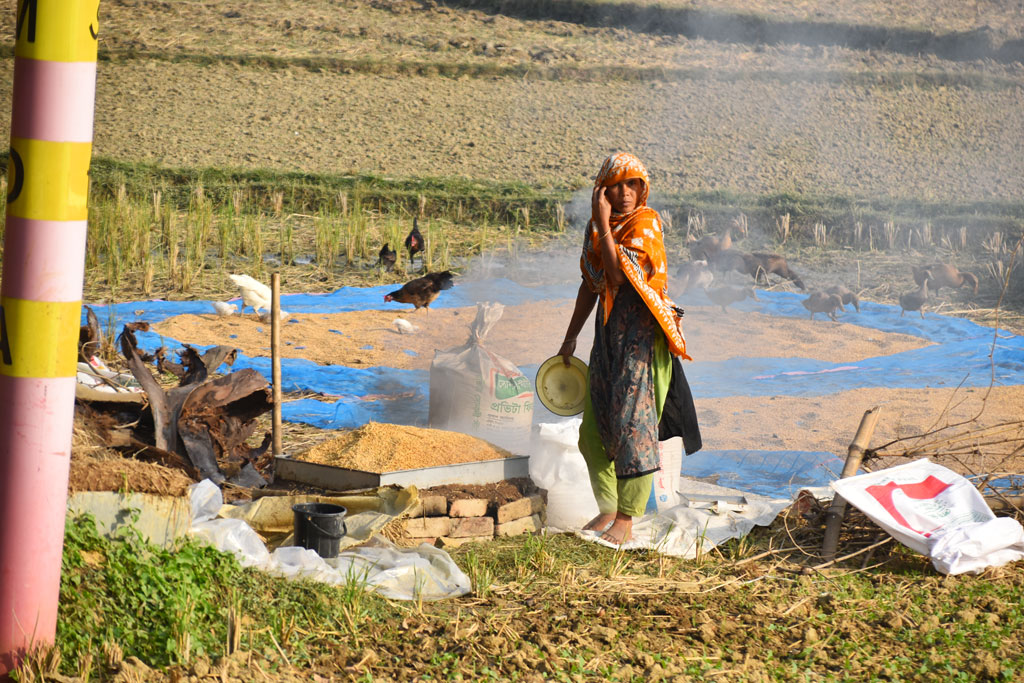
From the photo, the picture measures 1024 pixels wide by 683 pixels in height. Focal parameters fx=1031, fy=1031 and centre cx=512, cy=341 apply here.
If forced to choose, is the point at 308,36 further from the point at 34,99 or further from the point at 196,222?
the point at 34,99

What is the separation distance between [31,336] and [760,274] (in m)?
8.02

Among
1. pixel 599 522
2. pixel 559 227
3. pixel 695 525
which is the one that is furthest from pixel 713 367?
pixel 559 227

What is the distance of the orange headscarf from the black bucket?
3.59 feet

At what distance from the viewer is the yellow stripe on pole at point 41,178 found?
6.44 ft

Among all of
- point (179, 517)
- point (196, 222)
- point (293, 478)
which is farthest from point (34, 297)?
point (196, 222)

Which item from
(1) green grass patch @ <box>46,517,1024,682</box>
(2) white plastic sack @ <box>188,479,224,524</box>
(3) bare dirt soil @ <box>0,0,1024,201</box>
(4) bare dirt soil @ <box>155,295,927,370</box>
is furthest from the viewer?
(3) bare dirt soil @ <box>0,0,1024,201</box>

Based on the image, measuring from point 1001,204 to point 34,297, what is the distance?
16.2 meters

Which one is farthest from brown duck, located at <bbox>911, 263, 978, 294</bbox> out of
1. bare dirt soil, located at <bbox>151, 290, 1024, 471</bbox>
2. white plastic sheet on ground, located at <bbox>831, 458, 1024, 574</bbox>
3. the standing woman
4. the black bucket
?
the black bucket

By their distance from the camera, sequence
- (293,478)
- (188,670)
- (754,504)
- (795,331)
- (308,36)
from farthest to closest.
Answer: (308,36) < (795,331) < (754,504) < (293,478) < (188,670)

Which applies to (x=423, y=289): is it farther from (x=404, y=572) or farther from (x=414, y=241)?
(x=404, y=572)

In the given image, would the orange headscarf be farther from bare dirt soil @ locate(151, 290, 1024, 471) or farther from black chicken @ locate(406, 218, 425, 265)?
black chicken @ locate(406, 218, 425, 265)

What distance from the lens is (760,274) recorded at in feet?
30.6

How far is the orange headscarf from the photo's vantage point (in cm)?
323

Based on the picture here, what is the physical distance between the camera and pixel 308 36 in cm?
1917
